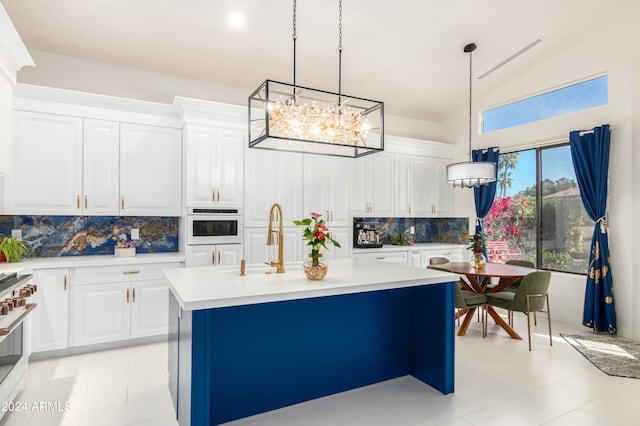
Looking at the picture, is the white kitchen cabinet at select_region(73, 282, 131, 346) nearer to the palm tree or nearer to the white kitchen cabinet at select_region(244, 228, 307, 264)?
the white kitchen cabinet at select_region(244, 228, 307, 264)

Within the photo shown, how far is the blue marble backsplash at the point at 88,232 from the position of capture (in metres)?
3.95

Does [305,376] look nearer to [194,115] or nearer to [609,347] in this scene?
[194,115]

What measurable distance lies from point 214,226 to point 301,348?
2064 mm

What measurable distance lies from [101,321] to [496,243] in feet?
17.5

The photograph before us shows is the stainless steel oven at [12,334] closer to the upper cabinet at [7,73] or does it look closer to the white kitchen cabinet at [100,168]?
the upper cabinet at [7,73]

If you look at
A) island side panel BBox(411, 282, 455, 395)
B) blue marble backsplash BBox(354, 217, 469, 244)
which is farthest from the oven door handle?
blue marble backsplash BBox(354, 217, 469, 244)

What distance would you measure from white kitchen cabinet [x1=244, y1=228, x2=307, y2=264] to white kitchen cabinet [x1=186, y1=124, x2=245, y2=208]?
1.36 feet

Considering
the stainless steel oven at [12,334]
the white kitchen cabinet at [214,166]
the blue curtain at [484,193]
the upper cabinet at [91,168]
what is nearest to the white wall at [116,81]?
the upper cabinet at [91,168]

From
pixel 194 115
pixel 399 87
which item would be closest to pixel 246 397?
pixel 194 115

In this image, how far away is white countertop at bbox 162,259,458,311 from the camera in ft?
6.56

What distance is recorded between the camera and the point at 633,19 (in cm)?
410

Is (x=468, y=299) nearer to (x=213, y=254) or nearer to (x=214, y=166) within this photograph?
(x=213, y=254)

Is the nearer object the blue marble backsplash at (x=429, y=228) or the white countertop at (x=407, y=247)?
the white countertop at (x=407, y=247)

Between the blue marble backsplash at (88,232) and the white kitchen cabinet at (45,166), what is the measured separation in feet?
1.31
